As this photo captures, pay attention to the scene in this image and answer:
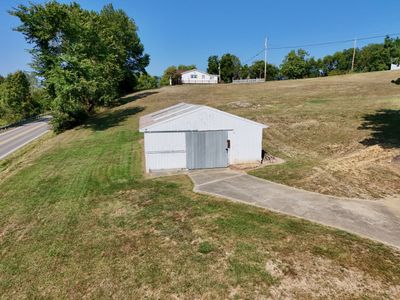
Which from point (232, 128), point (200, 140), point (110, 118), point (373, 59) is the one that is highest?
point (373, 59)

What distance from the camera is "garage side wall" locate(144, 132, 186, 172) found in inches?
520

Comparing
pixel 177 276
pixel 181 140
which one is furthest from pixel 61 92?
pixel 177 276

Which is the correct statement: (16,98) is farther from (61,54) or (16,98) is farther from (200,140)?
(200,140)

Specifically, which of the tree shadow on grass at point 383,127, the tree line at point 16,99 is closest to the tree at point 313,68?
the tree shadow on grass at point 383,127

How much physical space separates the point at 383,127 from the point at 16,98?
5676 centimetres

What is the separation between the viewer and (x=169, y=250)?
715 cm

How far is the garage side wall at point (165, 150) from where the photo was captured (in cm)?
1320

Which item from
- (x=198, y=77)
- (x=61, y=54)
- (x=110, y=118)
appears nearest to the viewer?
(x=61, y=54)

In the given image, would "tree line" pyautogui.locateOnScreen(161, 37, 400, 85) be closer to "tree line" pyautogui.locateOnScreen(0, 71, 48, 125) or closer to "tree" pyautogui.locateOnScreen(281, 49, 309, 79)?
"tree" pyautogui.locateOnScreen(281, 49, 309, 79)

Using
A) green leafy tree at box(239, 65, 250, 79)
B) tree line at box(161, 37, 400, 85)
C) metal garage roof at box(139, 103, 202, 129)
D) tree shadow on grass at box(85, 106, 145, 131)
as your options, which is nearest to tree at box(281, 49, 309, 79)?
tree line at box(161, 37, 400, 85)

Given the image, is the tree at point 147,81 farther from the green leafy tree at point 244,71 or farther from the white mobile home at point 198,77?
the green leafy tree at point 244,71

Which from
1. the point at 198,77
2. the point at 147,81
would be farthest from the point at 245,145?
the point at 147,81

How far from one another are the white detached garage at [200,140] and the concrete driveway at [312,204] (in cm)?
146

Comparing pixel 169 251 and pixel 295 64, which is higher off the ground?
pixel 295 64
